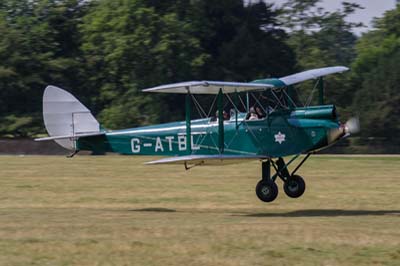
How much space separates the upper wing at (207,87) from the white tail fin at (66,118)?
304 cm

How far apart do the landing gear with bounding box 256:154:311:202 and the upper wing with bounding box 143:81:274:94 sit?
1654mm

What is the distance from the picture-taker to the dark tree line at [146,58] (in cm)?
5428

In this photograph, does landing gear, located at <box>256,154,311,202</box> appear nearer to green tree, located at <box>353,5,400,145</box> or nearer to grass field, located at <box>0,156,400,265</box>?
grass field, located at <box>0,156,400,265</box>

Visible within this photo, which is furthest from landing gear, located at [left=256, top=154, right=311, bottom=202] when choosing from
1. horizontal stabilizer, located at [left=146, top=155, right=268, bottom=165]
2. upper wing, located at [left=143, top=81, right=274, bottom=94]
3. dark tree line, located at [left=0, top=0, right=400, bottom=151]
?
dark tree line, located at [left=0, top=0, right=400, bottom=151]

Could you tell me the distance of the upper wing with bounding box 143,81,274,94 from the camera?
1698 cm

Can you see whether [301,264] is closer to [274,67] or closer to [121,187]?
[121,187]

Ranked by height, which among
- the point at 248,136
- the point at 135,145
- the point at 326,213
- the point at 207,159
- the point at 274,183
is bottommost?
the point at 326,213

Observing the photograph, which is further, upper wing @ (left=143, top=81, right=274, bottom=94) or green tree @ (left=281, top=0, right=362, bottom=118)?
green tree @ (left=281, top=0, right=362, bottom=118)

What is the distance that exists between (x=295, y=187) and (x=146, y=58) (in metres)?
37.8

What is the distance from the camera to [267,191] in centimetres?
1838

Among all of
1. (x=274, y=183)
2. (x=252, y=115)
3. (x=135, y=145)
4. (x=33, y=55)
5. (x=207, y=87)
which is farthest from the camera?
(x=33, y=55)

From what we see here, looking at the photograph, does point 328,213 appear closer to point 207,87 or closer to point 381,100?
point 207,87

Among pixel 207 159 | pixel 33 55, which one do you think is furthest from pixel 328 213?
pixel 33 55

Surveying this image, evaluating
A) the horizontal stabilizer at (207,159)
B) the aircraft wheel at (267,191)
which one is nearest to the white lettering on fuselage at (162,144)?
the horizontal stabilizer at (207,159)
